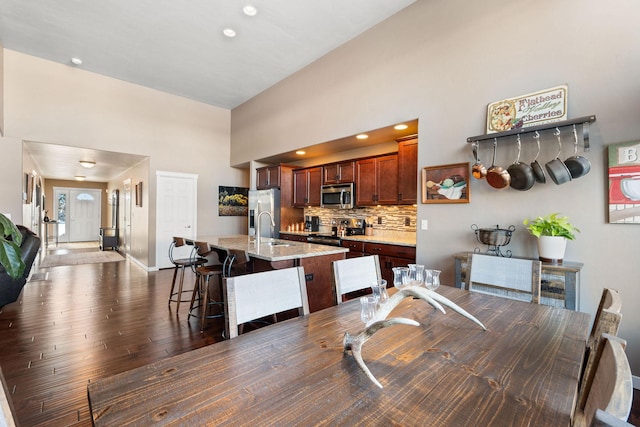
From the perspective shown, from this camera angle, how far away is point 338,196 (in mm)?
5000

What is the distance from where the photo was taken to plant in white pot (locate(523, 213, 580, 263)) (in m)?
2.30

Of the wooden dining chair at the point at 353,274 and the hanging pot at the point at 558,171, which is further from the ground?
the hanging pot at the point at 558,171

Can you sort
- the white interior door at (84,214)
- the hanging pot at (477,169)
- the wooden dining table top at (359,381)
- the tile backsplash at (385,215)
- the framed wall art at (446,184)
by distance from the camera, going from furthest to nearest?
the white interior door at (84,214)
the tile backsplash at (385,215)
the framed wall art at (446,184)
the hanging pot at (477,169)
the wooden dining table top at (359,381)

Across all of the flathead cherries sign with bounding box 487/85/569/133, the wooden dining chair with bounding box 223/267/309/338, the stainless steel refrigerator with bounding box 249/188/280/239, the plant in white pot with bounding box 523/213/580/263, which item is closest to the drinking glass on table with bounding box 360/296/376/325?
the wooden dining chair with bounding box 223/267/309/338

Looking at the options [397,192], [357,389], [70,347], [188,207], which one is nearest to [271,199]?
[188,207]

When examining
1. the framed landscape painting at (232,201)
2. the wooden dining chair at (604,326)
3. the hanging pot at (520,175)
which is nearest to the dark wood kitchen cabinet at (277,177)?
the framed landscape painting at (232,201)

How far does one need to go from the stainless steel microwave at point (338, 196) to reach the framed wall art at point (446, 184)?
1.65 metres

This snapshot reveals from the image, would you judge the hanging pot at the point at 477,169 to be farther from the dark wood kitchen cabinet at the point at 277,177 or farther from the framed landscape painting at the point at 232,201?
the framed landscape painting at the point at 232,201

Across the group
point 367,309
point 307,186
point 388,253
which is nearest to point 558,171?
point 388,253

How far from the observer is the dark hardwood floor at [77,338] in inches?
76.0

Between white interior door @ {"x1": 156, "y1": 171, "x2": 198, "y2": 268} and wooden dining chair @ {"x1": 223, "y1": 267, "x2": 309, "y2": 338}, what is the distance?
565 centimetres

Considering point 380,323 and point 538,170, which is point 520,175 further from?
point 380,323

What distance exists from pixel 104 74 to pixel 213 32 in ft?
9.20

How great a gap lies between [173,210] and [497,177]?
19.7 feet
